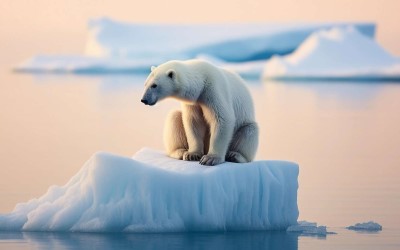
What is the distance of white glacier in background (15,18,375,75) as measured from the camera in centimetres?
3878

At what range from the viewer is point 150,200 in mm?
6926

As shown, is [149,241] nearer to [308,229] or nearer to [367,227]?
[308,229]

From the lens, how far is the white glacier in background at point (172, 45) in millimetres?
38781

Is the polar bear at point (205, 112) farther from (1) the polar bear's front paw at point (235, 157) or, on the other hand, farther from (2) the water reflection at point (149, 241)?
(2) the water reflection at point (149, 241)

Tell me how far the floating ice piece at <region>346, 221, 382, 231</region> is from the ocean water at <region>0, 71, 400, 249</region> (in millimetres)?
89

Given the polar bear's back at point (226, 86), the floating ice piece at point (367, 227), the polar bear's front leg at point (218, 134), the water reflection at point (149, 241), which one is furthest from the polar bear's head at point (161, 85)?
the floating ice piece at point (367, 227)

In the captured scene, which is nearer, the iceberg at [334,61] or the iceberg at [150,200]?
the iceberg at [150,200]

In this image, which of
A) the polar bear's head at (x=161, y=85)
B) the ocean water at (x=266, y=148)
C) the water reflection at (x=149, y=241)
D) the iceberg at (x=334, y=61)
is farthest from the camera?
the iceberg at (x=334, y=61)

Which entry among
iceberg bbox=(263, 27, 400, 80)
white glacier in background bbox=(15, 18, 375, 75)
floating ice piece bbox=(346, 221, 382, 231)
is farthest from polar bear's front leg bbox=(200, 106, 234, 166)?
white glacier in background bbox=(15, 18, 375, 75)

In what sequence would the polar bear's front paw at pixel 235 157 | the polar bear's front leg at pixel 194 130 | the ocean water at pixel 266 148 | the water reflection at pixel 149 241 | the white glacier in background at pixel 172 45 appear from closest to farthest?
the water reflection at pixel 149 241 → the ocean water at pixel 266 148 → the polar bear's front leg at pixel 194 130 → the polar bear's front paw at pixel 235 157 → the white glacier in background at pixel 172 45

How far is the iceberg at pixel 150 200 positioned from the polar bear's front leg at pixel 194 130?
174 millimetres

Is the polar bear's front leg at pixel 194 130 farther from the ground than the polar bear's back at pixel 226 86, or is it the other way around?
the polar bear's back at pixel 226 86

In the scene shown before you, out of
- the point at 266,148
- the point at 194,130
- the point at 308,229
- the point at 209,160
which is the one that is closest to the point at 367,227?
the point at 308,229

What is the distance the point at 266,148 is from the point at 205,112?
6.42 m
